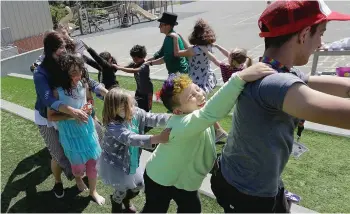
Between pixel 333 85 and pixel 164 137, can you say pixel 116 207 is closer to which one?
pixel 164 137

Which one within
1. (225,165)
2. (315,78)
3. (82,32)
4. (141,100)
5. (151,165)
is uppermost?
(315,78)

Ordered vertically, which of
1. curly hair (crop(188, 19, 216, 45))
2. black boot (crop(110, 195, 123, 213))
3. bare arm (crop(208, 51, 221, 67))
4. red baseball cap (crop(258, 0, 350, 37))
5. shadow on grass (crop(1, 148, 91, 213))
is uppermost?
red baseball cap (crop(258, 0, 350, 37))

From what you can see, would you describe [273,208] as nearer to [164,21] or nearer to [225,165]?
[225,165]

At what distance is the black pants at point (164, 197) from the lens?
2.45 metres

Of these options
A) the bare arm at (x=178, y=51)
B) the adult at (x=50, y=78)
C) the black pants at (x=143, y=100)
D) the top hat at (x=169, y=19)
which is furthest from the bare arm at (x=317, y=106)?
the top hat at (x=169, y=19)

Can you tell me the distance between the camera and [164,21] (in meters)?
5.07

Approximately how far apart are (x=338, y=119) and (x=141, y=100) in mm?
3965

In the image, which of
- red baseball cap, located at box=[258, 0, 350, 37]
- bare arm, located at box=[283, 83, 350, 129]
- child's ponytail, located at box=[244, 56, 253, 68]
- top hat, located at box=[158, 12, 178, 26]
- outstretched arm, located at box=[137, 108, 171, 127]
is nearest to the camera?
bare arm, located at box=[283, 83, 350, 129]

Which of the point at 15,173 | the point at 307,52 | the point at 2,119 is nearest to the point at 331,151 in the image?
the point at 307,52

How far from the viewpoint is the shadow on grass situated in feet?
11.8

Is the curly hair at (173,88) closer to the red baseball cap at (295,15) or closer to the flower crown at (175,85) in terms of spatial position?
the flower crown at (175,85)

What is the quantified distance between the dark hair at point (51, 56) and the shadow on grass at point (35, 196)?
1.26 meters

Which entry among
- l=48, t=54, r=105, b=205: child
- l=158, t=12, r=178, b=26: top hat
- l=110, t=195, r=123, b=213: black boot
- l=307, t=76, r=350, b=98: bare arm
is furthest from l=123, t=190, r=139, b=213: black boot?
l=158, t=12, r=178, b=26: top hat

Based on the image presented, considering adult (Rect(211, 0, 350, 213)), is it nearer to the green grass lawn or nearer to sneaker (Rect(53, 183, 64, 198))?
the green grass lawn
